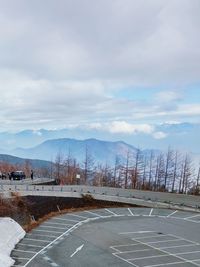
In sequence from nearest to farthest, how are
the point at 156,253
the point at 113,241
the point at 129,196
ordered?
the point at 156,253, the point at 113,241, the point at 129,196

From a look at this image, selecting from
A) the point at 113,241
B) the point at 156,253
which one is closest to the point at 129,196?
the point at 113,241

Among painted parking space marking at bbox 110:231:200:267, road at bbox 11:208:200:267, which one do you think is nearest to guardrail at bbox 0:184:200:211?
road at bbox 11:208:200:267

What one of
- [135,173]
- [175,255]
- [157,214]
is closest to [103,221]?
[157,214]

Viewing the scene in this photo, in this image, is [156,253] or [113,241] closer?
[156,253]

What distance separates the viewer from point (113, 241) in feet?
96.5

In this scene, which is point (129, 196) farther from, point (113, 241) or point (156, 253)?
point (156, 253)

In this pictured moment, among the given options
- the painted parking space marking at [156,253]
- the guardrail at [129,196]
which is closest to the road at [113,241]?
the painted parking space marking at [156,253]

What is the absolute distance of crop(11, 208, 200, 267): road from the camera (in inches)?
961

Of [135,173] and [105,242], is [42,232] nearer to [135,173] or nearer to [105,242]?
[105,242]

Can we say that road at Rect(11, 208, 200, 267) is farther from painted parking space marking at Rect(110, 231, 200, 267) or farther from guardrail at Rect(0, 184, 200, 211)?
guardrail at Rect(0, 184, 200, 211)

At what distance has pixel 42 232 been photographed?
32938 mm

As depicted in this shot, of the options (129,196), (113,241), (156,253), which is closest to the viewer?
(156,253)

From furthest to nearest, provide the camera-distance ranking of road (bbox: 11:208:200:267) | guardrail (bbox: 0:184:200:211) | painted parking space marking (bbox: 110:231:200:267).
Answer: guardrail (bbox: 0:184:200:211) < road (bbox: 11:208:200:267) < painted parking space marking (bbox: 110:231:200:267)

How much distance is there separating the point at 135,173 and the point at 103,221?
56.4 meters
